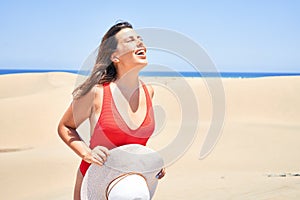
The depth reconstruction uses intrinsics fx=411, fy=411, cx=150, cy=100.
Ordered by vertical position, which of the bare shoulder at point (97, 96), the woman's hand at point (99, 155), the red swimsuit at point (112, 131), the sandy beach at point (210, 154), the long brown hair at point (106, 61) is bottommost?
the sandy beach at point (210, 154)

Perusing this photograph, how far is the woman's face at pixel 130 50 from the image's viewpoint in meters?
2.03

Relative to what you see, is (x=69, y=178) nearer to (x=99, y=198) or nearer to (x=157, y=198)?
(x=157, y=198)

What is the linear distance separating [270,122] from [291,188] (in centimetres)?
1032

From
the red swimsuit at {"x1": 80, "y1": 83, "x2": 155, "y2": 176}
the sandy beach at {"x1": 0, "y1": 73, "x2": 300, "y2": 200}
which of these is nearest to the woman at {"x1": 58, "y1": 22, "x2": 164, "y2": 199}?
the red swimsuit at {"x1": 80, "y1": 83, "x2": 155, "y2": 176}

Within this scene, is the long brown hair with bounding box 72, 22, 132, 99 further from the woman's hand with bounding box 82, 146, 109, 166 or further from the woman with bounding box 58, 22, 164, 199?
the woman's hand with bounding box 82, 146, 109, 166

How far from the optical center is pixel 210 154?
9875 millimetres

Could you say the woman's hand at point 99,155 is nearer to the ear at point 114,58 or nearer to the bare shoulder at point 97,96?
the bare shoulder at point 97,96

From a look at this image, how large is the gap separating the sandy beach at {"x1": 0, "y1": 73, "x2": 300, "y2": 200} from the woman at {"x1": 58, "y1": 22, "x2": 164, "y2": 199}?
0.14 metres

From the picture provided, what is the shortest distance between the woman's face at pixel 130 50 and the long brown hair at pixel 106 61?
0.10ft

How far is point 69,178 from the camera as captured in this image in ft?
26.0

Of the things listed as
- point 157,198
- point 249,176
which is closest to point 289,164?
point 249,176

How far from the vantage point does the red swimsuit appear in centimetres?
192

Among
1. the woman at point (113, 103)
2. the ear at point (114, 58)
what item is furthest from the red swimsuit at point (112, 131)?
the ear at point (114, 58)

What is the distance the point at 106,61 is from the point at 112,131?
1.35 feet
